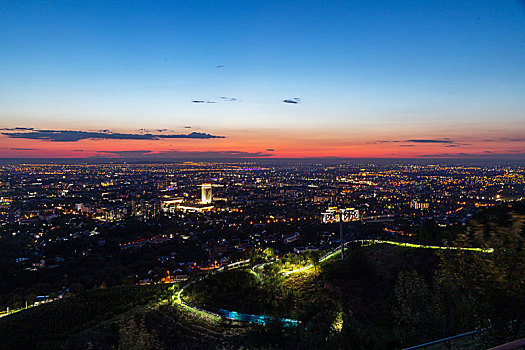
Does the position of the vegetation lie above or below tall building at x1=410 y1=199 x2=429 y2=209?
below

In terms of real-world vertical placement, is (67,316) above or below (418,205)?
below

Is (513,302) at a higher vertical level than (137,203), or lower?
higher

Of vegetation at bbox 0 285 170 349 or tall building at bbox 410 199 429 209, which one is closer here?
A: vegetation at bbox 0 285 170 349

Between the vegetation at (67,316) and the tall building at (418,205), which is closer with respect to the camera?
the vegetation at (67,316)

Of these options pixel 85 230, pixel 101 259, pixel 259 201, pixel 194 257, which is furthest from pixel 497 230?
pixel 259 201

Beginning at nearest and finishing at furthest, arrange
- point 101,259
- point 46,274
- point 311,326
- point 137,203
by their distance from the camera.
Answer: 1. point 311,326
2. point 46,274
3. point 101,259
4. point 137,203

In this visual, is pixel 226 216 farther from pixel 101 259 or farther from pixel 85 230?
pixel 101 259

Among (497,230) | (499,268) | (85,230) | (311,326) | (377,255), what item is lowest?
(85,230)

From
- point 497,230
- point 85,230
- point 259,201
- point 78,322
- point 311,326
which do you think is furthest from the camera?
point 259,201

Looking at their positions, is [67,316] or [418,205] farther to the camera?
[418,205]

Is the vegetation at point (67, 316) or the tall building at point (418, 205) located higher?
the tall building at point (418, 205)

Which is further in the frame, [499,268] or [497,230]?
[497,230]
